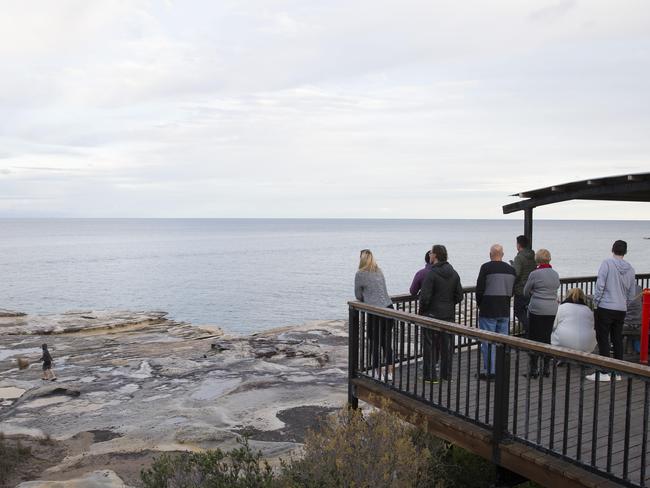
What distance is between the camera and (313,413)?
36.9 ft

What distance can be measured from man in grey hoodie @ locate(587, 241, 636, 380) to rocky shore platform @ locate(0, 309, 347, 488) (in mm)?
4894

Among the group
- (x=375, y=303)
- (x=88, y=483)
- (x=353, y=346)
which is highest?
(x=375, y=303)

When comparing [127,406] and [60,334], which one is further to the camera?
[60,334]

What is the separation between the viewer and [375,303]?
8.20 metres

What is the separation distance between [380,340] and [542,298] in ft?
7.43

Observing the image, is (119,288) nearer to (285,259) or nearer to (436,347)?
(285,259)

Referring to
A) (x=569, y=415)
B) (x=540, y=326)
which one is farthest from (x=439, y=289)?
(x=569, y=415)

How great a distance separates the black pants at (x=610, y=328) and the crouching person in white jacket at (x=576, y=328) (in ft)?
1.86

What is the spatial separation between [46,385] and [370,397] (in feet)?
36.5

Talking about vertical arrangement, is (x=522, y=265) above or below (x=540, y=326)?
above

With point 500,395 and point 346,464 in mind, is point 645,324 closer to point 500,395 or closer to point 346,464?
point 500,395

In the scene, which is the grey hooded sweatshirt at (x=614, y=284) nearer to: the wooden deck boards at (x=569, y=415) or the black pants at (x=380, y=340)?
Result: the wooden deck boards at (x=569, y=415)

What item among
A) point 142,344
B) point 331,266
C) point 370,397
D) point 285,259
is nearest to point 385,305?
point 370,397

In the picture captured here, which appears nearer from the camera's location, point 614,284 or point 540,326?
point 614,284
